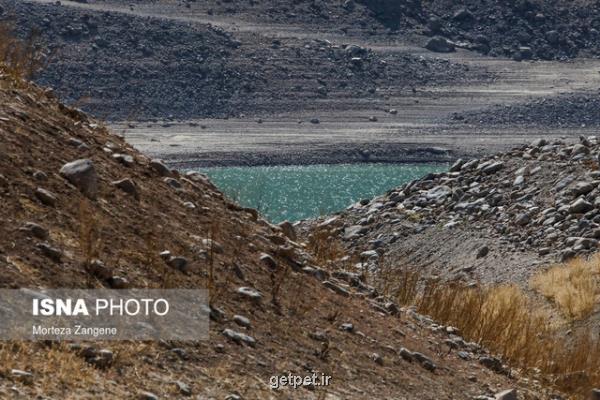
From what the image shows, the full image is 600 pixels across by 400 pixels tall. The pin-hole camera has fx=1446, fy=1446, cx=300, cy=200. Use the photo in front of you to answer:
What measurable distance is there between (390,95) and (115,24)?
10.2m

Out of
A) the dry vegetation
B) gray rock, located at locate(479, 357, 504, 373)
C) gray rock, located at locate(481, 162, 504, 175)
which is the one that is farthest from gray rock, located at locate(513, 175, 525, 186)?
gray rock, located at locate(479, 357, 504, 373)

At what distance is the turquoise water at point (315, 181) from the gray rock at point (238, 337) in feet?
82.2

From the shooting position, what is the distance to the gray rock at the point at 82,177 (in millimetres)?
7812

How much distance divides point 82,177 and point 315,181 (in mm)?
34315

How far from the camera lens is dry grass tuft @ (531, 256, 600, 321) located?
43.5 feet

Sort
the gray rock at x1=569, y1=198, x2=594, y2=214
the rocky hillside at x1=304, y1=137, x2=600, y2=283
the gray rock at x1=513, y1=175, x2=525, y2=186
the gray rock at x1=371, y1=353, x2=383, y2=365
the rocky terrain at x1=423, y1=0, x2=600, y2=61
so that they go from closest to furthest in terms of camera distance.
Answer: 1. the gray rock at x1=371, y1=353, x2=383, y2=365
2. the rocky hillside at x1=304, y1=137, x2=600, y2=283
3. the gray rock at x1=569, y1=198, x2=594, y2=214
4. the gray rock at x1=513, y1=175, x2=525, y2=186
5. the rocky terrain at x1=423, y1=0, x2=600, y2=61

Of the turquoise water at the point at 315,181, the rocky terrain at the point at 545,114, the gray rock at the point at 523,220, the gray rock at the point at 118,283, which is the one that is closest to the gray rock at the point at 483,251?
the gray rock at the point at 523,220

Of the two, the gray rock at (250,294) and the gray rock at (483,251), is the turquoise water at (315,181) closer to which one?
the gray rock at (483,251)

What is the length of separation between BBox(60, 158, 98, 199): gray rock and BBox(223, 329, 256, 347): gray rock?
1.28 meters

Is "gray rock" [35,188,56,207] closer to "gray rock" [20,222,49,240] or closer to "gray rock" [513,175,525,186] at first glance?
"gray rock" [20,222,49,240]

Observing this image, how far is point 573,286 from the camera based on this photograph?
1389 centimetres

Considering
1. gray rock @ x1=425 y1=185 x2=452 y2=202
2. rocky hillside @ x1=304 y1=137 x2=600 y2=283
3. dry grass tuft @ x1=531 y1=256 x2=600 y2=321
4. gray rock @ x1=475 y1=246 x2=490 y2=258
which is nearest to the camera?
dry grass tuft @ x1=531 y1=256 x2=600 y2=321

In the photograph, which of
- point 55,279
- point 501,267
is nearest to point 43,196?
point 55,279

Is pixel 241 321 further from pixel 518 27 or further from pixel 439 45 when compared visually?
pixel 518 27
